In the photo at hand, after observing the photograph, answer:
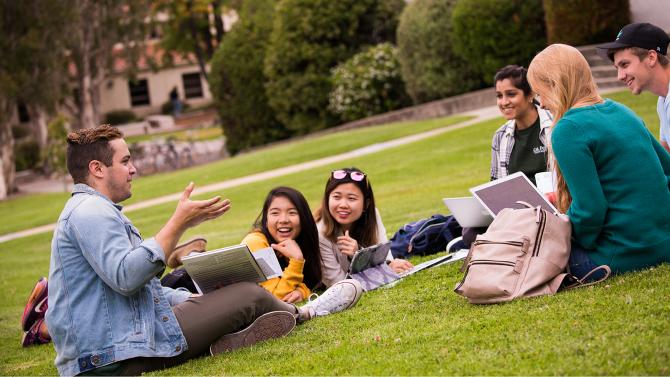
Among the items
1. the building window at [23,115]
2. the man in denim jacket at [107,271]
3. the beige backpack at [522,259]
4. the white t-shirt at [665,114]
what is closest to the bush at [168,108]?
the building window at [23,115]

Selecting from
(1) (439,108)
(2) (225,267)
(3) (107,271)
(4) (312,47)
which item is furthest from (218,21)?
(3) (107,271)

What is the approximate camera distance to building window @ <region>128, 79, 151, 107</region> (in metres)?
61.5

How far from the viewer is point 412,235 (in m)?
8.20

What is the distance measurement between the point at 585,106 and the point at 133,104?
5901 cm

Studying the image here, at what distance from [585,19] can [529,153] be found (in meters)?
12.1

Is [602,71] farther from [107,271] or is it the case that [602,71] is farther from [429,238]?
[107,271]

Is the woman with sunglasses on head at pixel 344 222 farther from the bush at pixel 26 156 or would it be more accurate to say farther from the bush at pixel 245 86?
the bush at pixel 26 156

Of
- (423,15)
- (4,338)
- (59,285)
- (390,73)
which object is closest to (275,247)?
(59,285)

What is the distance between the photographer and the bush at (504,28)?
783 inches

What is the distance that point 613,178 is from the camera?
519 cm

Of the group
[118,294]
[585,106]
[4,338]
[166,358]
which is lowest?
[4,338]

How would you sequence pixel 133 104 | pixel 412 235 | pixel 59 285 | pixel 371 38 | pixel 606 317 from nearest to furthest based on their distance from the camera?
pixel 606 317 → pixel 59 285 → pixel 412 235 → pixel 371 38 → pixel 133 104

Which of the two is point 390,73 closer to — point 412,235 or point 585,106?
point 412,235

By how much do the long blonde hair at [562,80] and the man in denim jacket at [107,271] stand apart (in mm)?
1956
